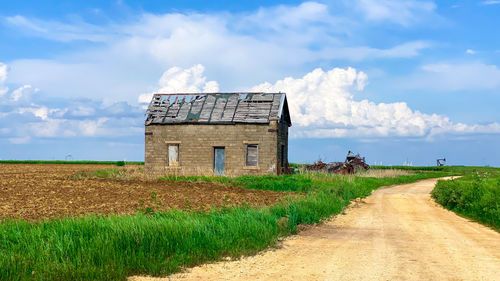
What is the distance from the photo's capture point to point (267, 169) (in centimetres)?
3412

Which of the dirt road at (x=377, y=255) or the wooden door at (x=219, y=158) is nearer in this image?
the dirt road at (x=377, y=255)

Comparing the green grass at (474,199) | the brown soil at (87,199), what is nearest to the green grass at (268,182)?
the brown soil at (87,199)

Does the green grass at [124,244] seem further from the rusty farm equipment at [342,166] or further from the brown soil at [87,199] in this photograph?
the rusty farm equipment at [342,166]

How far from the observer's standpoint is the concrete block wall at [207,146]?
34188mm

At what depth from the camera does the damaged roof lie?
3507cm

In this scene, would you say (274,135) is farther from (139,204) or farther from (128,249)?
(128,249)

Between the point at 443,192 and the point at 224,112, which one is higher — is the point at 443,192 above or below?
below

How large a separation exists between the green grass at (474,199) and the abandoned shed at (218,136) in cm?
1382

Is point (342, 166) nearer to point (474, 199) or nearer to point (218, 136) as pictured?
point (218, 136)

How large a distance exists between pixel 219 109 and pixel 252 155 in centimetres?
448

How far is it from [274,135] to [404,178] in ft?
45.8

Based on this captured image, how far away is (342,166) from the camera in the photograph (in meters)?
44.8

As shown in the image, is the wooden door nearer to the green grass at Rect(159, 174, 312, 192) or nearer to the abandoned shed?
the abandoned shed

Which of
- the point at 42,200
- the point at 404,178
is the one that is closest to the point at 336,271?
the point at 42,200
